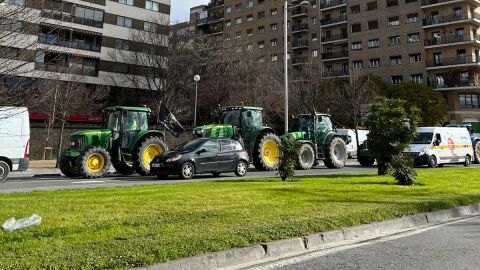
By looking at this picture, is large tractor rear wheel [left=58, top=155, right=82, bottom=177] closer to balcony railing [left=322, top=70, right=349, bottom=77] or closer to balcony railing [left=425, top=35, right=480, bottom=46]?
balcony railing [left=425, top=35, right=480, bottom=46]

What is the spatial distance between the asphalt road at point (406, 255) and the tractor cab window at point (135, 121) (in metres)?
13.6

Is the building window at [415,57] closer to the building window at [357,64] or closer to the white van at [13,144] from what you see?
the building window at [357,64]

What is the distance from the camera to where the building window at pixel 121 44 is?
53469mm

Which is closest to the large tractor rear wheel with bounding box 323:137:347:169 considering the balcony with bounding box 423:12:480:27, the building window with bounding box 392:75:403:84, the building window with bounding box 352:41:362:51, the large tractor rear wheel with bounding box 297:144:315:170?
the large tractor rear wheel with bounding box 297:144:315:170

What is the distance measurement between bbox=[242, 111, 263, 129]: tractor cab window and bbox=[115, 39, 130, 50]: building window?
122 feet

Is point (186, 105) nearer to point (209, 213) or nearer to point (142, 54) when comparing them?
point (142, 54)

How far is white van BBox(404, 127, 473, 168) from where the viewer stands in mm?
24375

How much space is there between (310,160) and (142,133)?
8.38m

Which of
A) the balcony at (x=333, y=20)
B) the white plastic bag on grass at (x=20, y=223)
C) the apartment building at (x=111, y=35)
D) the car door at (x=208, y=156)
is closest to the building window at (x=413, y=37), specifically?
the balcony at (x=333, y=20)

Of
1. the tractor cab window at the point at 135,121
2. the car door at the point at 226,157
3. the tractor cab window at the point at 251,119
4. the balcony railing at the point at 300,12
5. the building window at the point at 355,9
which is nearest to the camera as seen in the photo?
the car door at the point at 226,157

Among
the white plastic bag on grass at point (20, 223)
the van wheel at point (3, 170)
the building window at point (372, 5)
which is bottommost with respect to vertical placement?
the white plastic bag on grass at point (20, 223)

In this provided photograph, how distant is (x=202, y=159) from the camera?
16734mm

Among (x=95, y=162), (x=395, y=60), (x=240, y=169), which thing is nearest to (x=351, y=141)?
(x=240, y=169)

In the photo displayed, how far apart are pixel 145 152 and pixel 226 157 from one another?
349cm
